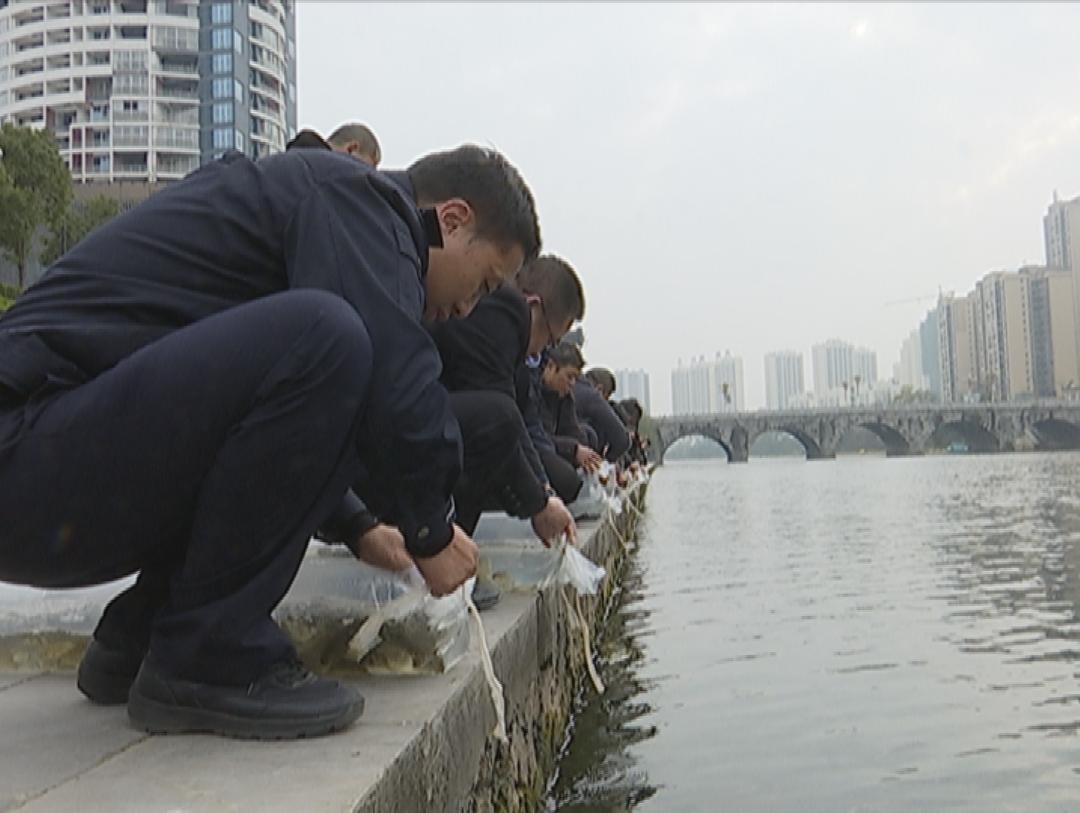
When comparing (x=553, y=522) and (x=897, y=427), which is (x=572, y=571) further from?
(x=897, y=427)

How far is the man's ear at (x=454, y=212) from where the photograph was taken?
88.7 inches

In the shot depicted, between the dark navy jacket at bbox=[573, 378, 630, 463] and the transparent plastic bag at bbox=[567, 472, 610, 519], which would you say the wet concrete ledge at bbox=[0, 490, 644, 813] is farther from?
the dark navy jacket at bbox=[573, 378, 630, 463]

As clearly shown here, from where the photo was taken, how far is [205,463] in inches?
74.9

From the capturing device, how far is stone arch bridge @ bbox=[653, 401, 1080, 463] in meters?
96.1

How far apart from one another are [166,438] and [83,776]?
54cm

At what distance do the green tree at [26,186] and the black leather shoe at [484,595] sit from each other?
39537 millimetres

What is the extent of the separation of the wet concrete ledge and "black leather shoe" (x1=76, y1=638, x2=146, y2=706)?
35 mm

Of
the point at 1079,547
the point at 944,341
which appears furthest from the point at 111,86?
the point at 944,341

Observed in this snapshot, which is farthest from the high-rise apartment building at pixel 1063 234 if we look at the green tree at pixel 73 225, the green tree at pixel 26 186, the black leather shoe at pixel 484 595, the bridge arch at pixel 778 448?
the black leather shoe at pixel 484 595

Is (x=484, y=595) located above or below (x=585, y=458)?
below

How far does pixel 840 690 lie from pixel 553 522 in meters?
1.56

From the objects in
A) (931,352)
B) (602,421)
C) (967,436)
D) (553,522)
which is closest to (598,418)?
(602,421)

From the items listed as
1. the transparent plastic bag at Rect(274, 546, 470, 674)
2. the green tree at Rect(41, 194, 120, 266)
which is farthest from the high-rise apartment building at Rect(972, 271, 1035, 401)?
the transparent plastic bag at Rect(274, 546, 470, 674)

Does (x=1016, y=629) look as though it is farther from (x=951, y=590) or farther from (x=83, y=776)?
(x=83, y=776)
